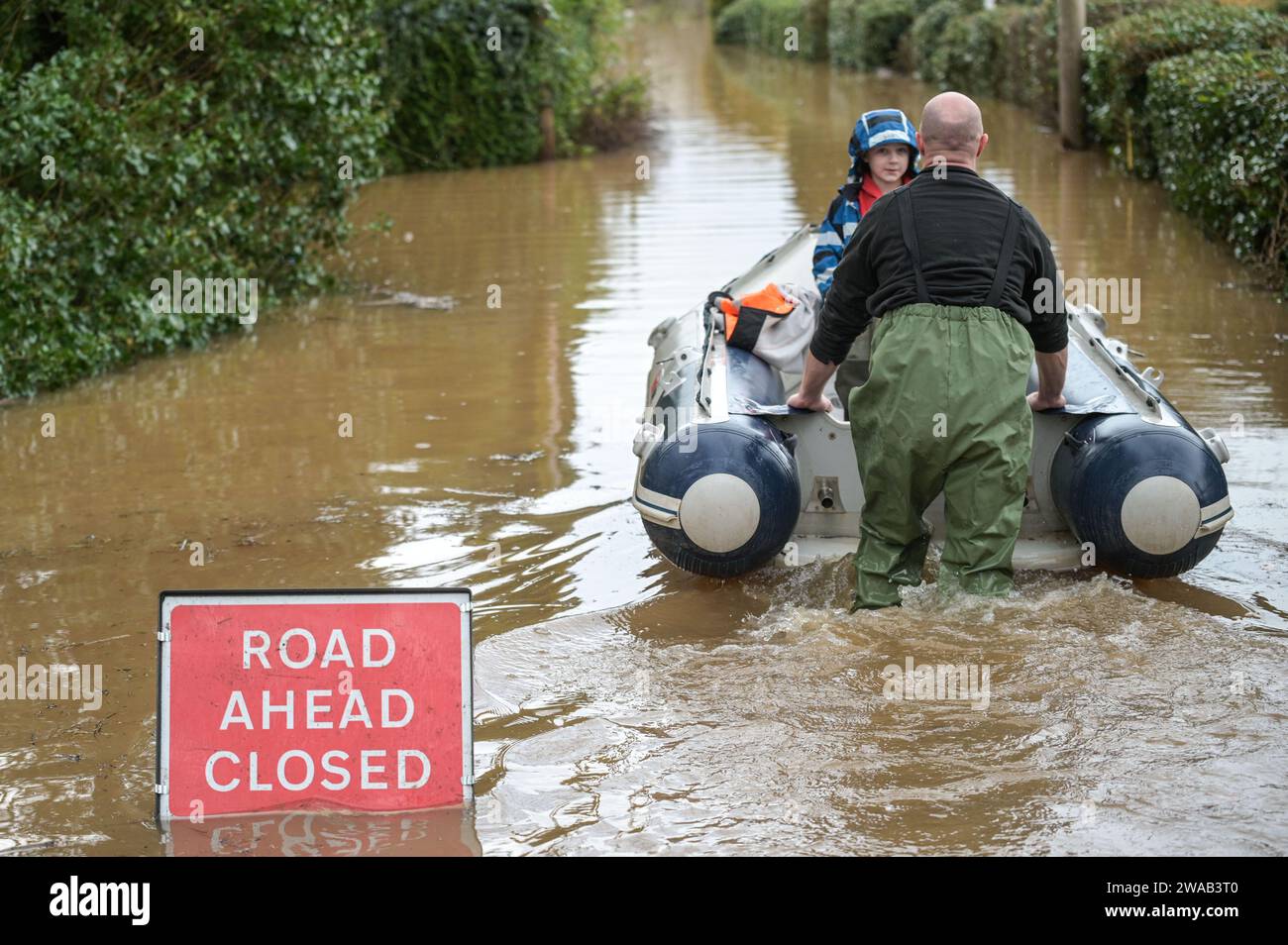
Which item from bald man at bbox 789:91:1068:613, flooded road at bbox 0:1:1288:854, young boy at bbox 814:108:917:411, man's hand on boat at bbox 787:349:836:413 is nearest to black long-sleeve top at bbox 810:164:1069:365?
bald man at bbox 789:91:1068:613

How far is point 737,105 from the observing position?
29750 mm

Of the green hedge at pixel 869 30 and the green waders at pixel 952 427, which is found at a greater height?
the green hedge at pixel 869 30

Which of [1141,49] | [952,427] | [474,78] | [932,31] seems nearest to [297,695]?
[952,427]

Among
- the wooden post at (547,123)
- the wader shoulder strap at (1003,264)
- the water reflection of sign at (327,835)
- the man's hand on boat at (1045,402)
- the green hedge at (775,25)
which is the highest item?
the green hedge at (775,25)

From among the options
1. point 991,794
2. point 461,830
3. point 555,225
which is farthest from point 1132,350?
point 555,225

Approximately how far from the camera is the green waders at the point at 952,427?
16.7ft

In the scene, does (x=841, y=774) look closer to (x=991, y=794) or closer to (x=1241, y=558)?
(x=991, y=794)

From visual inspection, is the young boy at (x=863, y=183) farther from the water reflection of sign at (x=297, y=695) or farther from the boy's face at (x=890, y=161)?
the water reflection of sign at (x=297, y=695)

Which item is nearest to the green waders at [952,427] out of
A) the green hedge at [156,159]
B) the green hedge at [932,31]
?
the green hedge at [156,159]

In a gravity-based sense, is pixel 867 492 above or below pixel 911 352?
below

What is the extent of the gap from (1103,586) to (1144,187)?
1174cm

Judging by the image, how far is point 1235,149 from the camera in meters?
11.2

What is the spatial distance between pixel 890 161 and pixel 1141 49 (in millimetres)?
11471

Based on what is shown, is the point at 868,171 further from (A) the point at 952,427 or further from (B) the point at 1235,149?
(B) the point at 1235,149
